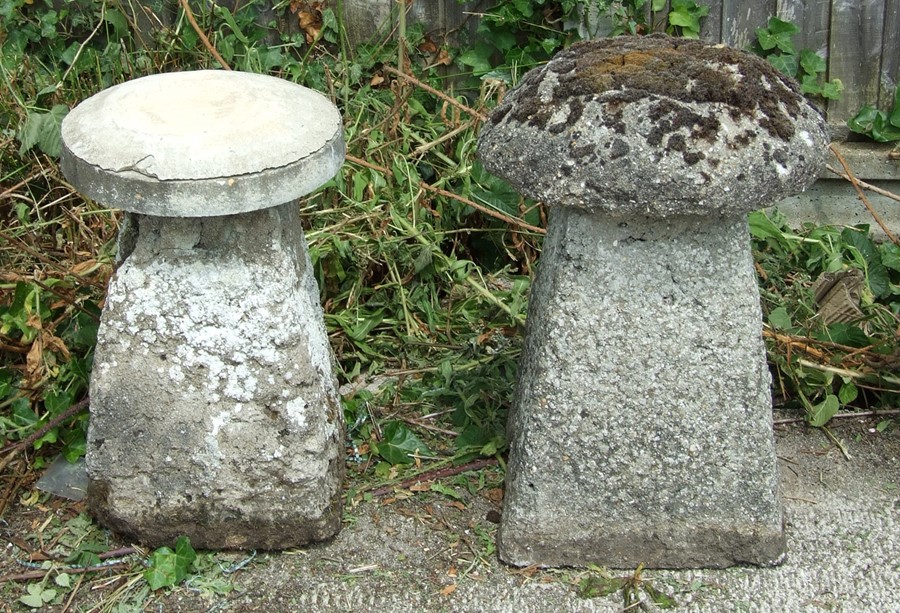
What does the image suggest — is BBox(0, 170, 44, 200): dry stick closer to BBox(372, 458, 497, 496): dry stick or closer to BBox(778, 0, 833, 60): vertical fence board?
BBox(372, 458, 497, 496): dry stick

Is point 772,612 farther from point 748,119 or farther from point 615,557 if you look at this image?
point 748,119

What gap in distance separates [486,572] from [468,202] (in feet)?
4.68

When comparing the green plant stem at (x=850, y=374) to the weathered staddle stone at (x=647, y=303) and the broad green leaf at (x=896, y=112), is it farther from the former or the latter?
the broad green leaf at (x=896, y=112)

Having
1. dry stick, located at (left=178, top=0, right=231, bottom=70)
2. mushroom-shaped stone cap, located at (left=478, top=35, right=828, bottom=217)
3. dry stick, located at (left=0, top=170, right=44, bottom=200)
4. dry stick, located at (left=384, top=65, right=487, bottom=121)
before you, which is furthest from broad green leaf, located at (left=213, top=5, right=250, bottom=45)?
mushroom-shaped stone cap, located at (left=478, top=35, right=828, bottom=217)

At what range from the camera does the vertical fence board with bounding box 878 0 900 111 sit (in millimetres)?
4164

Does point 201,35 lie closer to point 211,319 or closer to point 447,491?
point 211,319

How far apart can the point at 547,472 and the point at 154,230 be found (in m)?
1.13

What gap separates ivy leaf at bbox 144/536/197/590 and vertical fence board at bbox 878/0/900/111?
3050mm

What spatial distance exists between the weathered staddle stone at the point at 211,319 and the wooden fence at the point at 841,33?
185 cm

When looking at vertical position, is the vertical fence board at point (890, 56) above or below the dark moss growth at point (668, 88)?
below

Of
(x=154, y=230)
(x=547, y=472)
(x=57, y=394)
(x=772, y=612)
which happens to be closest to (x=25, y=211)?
(x=57, y=394)

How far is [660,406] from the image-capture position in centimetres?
271

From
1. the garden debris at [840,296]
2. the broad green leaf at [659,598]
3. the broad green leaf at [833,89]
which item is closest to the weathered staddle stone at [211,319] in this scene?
the broad green leaf at [659,598]

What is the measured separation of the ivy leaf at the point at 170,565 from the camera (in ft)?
9.29
